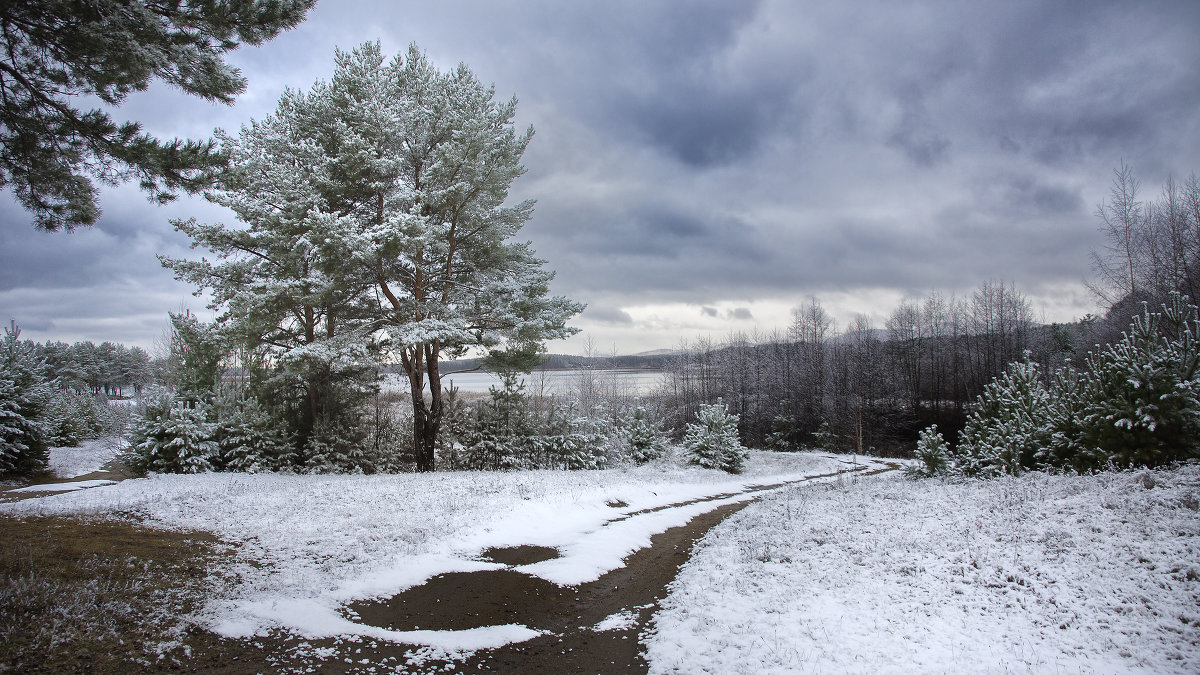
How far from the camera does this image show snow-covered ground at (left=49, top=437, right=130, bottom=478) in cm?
1720

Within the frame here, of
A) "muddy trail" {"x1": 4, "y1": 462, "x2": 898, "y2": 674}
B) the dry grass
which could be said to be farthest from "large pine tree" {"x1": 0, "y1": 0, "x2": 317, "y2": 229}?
"muddy trail" {"x1": 4, "y1": 462, "x2": 898, "y2": 674}

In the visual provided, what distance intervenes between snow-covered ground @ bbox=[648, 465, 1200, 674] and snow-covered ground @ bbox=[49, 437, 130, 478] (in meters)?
21.1

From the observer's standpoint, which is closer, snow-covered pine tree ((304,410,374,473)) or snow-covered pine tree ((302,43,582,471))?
snow-covered pine tree ((302,43,582,471))

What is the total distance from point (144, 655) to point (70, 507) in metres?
7.30

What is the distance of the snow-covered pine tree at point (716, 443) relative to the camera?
867 inches

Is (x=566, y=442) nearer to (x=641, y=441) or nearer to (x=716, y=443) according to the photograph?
(x=641, y=441)

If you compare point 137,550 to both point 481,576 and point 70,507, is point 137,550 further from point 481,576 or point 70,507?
point 481,576

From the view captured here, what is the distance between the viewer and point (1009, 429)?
11477 millimetres

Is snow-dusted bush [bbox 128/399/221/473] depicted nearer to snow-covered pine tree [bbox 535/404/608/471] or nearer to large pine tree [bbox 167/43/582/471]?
large pine tree [bbox 167/43/582/471]

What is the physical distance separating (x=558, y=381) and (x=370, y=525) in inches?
1468

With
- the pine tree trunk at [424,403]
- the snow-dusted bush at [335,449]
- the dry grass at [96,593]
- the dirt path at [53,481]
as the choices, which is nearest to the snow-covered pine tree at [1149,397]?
the dry grass at [96,593]

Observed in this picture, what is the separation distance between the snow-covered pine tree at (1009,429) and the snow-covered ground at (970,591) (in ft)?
8.47

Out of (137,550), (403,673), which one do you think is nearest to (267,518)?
(137,550)

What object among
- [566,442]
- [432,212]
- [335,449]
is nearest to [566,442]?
[566,442]
